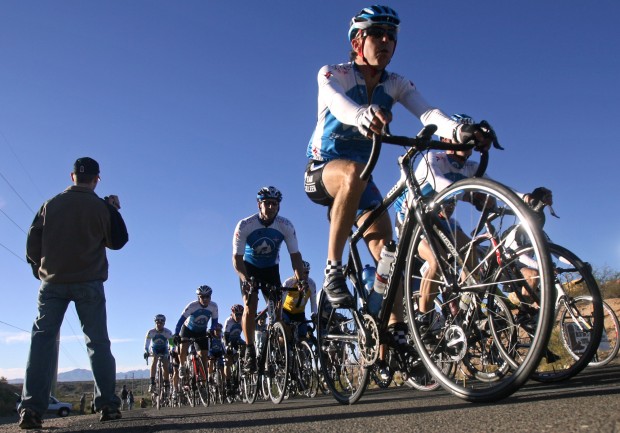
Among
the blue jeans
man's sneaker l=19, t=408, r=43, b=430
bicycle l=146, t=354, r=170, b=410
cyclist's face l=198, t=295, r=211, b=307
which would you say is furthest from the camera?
bicycle l=146, t=354, r=170, b=410

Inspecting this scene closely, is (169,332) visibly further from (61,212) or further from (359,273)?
(359,273)

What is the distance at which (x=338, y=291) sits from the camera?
11.8 ft

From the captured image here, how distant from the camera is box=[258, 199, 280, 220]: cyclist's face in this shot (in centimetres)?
824

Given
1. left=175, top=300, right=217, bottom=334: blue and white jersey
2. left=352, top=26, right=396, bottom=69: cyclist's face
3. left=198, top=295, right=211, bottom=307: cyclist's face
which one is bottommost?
left=352, top=26, right=396, bottom=69: cyclist's face

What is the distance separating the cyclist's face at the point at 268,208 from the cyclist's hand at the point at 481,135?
5.45 meters

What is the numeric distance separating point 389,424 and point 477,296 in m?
0.74

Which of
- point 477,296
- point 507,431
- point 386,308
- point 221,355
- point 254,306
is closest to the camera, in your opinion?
point 507,431

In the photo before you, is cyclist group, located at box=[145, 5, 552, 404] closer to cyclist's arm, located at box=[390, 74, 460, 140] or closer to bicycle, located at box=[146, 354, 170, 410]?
cyclist's arm, located at box=[390, 74, 460, 140]

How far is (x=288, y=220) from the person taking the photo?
27.8 ft

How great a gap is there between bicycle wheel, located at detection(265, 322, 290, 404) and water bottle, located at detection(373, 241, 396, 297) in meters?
3.17

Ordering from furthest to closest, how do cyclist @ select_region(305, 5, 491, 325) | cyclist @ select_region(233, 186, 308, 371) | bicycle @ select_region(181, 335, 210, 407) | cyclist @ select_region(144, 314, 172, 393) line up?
cyclist @ select_region(144, 314, 172, 393) → bicycle @ select_region(181, 335, 210, 407) → cyclist @ select_region(233, 186, 308, 371) → cyclist @ select_region(305, 5, 491, 325)

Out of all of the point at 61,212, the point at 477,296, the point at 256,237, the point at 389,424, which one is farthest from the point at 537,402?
the point at 256,237

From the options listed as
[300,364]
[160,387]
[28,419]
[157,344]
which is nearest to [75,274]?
[28,419]

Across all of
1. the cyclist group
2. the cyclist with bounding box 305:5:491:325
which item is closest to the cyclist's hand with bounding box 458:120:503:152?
the cyclist group
